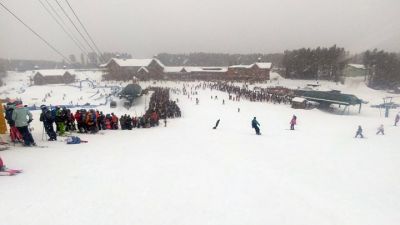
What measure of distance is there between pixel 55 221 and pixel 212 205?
2.77m

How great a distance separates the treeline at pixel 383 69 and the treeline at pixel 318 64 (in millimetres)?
6159

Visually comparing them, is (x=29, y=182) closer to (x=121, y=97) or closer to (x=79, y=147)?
(x=79, y=147)

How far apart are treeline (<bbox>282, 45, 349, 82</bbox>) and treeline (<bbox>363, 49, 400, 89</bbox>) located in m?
6.16

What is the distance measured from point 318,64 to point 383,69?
624 inches

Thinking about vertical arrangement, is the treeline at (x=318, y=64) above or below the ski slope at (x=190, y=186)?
above

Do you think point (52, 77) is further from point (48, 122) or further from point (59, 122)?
point (48, 122)

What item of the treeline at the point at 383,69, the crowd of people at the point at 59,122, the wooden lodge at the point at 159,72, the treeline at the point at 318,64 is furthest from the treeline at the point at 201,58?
the crowd of people at the point at 59,122

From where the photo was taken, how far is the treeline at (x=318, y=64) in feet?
268

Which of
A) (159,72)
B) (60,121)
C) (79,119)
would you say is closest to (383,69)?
(159,72)

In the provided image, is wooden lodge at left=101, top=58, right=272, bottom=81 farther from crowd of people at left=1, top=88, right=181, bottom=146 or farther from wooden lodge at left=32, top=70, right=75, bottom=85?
crowd of people at left=1, top=88, right=181, bottom=146

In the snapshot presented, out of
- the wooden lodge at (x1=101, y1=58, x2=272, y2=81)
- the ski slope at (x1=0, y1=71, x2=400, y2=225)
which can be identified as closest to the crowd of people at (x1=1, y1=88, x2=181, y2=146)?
the ski slope at (x1=0, y1=71, x2=400, y2=225)

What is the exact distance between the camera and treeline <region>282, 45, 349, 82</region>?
8171cm

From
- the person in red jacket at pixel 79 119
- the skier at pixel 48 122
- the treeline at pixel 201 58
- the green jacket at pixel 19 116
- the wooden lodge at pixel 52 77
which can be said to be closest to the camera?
the green jacket at pixel 19 116

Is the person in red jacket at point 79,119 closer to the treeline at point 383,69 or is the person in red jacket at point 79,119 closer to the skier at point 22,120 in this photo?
the skier at point 22,120
